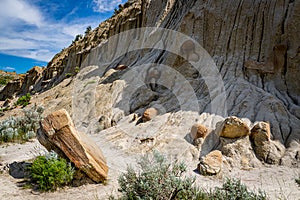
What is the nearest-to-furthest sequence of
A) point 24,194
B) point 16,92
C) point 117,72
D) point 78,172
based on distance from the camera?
point 24,194 → point 78,172 → point 117,72 → point 16,92

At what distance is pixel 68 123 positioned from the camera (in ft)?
19.0

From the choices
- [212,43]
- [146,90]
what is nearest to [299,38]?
[212,43]

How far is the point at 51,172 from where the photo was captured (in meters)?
5.40

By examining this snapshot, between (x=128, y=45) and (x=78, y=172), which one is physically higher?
(x=128, y=45)

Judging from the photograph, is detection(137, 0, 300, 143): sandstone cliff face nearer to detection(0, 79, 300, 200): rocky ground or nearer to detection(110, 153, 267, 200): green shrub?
detection(0, 79, 300, 200): rocky ground

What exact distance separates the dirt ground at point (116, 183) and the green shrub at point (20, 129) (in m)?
1.80

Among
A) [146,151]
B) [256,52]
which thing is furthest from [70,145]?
[256,52]

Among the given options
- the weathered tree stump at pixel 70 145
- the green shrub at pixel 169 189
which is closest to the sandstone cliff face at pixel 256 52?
the green shrub at pixel 169 189

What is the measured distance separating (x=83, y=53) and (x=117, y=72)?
12209mm

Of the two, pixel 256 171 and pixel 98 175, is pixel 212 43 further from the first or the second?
pixel 98 175

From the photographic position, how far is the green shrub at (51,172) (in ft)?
17.5

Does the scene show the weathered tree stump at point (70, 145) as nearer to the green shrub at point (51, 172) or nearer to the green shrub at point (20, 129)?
the green shrub at point (51, 172)

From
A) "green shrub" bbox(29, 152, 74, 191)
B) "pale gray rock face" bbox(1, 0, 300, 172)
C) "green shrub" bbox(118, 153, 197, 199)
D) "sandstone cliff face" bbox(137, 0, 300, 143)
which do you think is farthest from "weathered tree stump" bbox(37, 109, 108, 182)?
"sandstone cliff face" bbox(137, 0, 300, 143)

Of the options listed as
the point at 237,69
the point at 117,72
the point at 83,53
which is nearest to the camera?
the point at 237,69
